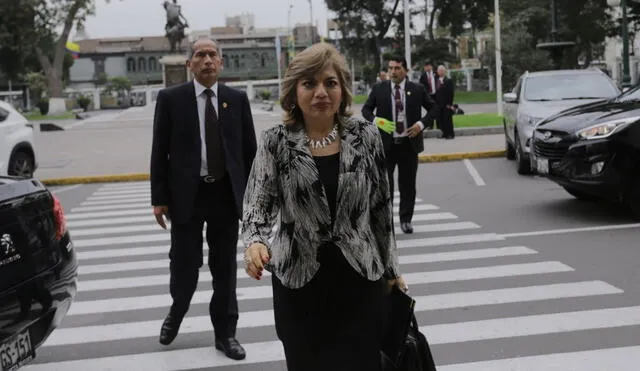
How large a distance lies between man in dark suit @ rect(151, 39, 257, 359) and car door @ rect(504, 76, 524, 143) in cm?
1035

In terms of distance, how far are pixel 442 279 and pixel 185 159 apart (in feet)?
9.81

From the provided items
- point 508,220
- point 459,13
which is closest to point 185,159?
point 508,220

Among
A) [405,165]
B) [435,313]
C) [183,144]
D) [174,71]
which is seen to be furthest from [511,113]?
[174,71]

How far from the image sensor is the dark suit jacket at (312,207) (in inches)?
134

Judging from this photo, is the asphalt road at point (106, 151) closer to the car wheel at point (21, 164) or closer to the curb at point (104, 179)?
the curb at point (104, 179)

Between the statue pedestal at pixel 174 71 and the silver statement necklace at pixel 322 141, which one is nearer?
the silver statement necklace at pixel 322 141

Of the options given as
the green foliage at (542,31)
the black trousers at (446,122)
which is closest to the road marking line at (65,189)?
the black trousers at (446,122)

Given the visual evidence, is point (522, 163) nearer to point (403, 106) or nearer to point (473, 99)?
point (403, 106)

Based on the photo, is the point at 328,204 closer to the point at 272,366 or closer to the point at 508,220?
the point at 272,366

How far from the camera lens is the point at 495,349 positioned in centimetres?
550

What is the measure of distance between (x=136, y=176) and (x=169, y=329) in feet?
40.4

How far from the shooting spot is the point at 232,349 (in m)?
5.49

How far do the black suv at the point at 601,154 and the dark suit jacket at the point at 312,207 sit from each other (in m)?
6.59

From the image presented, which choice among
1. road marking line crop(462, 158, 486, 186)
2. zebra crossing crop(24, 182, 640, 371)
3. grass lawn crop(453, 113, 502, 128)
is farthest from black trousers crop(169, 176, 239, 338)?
grass lawn crop(453, 113, 502, 128)
